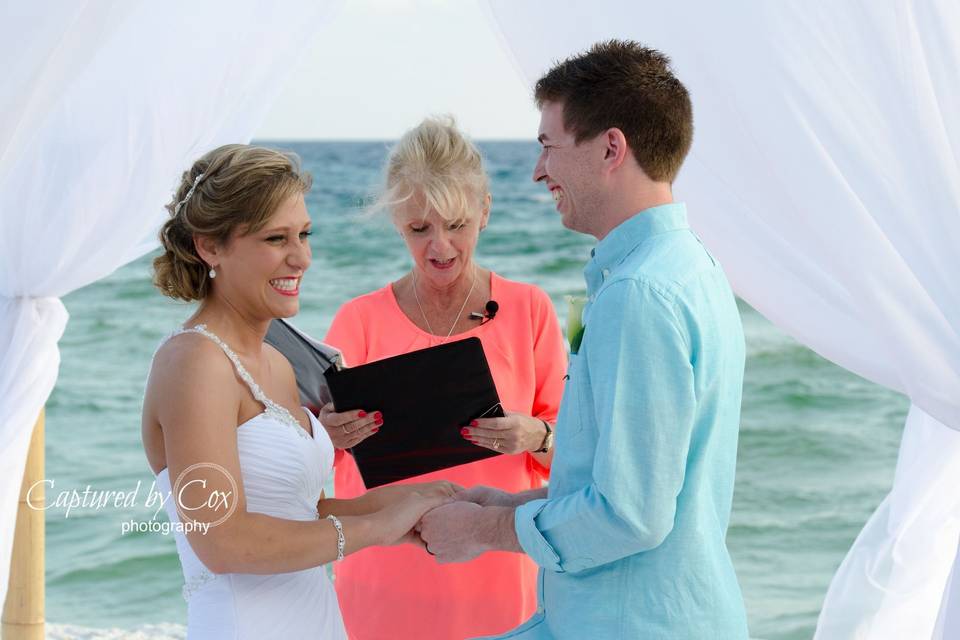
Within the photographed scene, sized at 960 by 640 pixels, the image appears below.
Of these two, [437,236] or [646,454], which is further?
[437,236]

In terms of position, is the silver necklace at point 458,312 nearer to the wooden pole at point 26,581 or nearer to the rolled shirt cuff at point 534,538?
the rolled shirt cuff at point 534,538

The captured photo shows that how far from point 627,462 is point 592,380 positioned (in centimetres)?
15

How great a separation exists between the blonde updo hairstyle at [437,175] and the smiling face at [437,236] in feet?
0.05

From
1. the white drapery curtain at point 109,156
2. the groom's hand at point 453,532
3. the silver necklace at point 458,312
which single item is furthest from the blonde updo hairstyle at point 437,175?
the groom's hand at point 453,532

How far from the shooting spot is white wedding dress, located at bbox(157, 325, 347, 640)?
2262 millimetres

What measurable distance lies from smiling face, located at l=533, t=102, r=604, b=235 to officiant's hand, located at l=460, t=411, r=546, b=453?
2.93ft

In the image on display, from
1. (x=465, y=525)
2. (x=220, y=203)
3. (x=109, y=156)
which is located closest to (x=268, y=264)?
(x=220, y=203)

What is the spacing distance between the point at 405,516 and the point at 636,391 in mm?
856

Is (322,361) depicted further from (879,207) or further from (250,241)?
(879,207)

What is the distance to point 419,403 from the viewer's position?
8.96 ft

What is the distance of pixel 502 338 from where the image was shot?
10.4 ft

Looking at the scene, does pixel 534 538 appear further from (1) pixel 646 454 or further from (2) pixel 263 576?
(2) pixel 263 576

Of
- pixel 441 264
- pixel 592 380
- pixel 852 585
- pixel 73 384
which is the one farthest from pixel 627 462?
pixel 73 384

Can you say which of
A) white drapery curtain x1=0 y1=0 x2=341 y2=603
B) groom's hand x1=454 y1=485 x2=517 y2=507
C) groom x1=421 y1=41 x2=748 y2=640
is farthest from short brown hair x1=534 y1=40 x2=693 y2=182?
white drapery curtain x1=0 y1=0 x2=341 y2=603
